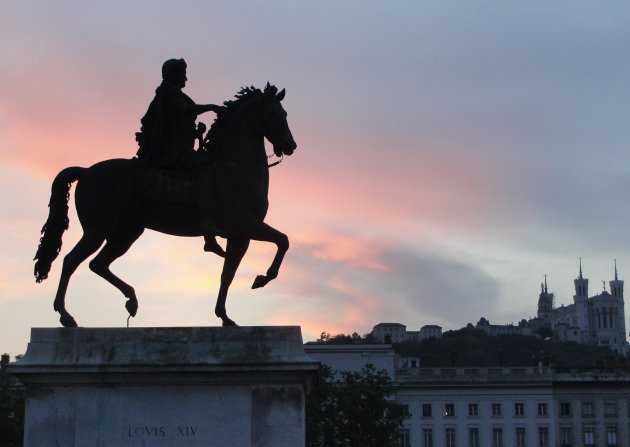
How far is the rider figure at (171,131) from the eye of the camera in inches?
656

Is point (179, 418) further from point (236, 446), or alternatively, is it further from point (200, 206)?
point (200, 206)

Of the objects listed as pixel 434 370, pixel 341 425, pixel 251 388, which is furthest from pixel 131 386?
pixel 434 370

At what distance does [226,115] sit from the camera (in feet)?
54.7

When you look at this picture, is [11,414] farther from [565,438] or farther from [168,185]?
[565,438]

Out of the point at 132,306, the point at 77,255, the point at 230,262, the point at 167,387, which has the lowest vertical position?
the point at 167,387

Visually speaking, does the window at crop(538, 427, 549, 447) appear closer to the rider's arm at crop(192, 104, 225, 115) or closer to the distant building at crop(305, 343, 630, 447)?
the distant building at crop(305, 343, 630, 447)

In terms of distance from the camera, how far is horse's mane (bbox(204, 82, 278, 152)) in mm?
16656

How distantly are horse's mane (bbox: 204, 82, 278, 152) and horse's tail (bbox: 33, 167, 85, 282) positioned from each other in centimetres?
174

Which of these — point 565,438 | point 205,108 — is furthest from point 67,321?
point 565,438

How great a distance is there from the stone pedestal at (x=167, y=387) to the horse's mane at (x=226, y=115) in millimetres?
2596

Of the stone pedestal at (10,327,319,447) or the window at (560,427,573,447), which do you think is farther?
the window at (560,427,573,447)

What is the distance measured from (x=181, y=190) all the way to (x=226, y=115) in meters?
1.16

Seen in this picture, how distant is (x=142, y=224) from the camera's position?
16.8 m

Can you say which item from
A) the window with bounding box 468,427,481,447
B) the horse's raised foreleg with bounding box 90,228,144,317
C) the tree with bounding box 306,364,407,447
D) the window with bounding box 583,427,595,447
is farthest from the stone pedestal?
the window with bounding box 583,427,595,447
